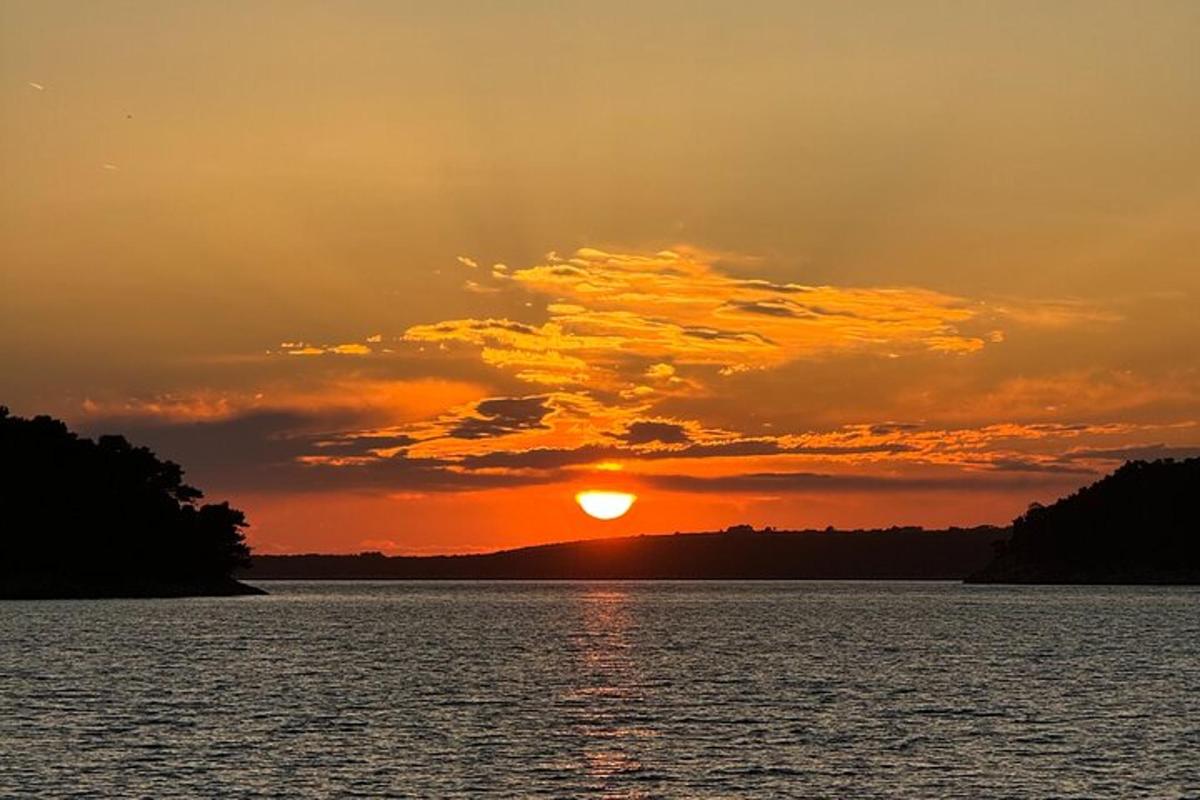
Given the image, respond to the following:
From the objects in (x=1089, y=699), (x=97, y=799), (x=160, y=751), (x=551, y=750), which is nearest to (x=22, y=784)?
(x=97, y=799)

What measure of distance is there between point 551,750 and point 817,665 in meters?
64.0

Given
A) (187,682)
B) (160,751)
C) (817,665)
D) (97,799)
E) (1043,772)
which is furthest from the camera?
(817,665)

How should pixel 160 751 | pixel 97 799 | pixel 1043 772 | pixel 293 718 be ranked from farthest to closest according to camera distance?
pixel 293 718
pixel 160 751
pixel 1043 772
pixel 97 799

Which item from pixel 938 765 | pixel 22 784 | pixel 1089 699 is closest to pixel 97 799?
pixel 22 784

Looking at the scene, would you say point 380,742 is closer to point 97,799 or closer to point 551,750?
point 551,750

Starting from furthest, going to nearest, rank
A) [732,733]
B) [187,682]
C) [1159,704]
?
[187,682] → [1159,704] → [732,733]

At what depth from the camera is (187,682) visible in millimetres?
114250

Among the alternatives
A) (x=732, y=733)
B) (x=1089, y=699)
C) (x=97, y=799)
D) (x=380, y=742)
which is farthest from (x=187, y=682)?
(x=1089, y=699)

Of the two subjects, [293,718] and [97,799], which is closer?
[97,799]

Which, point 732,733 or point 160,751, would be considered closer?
point 160,751

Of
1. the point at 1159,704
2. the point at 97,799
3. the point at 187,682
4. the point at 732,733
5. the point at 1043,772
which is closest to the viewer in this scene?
the point at 97,799

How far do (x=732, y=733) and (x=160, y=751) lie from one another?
28.5 m

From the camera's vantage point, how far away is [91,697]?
10162 cm

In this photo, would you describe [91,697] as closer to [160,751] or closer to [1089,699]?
[160,751]
